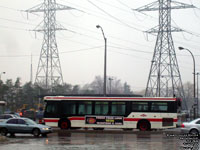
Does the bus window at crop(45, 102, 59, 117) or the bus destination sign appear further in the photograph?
the bus window at crop(45, 102, 59, 117)

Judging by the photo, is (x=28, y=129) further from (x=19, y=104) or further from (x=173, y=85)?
(x=19, y=104)

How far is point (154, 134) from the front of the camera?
31594 mm

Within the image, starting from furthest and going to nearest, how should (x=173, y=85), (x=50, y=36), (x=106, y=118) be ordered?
(x=50, y=36) < (x=173, y=85) < (x=106, y=118)

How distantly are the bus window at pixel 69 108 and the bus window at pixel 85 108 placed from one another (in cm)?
50

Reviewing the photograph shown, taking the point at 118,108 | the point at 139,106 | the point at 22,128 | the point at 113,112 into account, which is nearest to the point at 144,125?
the point at 139,106

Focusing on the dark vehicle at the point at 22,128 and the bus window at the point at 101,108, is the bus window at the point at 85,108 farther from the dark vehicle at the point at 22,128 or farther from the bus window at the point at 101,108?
the dark vehicle at the point at 22,128

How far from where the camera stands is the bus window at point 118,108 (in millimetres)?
33562

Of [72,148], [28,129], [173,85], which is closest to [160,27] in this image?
[173,85]

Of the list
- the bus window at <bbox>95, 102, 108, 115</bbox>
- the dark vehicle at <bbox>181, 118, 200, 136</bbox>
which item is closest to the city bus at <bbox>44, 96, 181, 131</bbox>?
the bus window at <bbox>95, 102, 108, 115</bbox>

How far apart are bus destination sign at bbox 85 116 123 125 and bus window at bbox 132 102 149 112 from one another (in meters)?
1.36

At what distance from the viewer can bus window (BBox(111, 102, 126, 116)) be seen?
33.6 metres

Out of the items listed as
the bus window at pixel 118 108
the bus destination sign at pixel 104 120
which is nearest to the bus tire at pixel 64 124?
the bus destination sign at pixel 104 120

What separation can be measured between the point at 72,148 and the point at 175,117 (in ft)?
47.2

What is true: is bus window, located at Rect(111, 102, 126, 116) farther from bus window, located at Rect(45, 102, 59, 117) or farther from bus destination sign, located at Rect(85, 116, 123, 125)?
bus window, located at Rect(45, 102, 59, 117)
